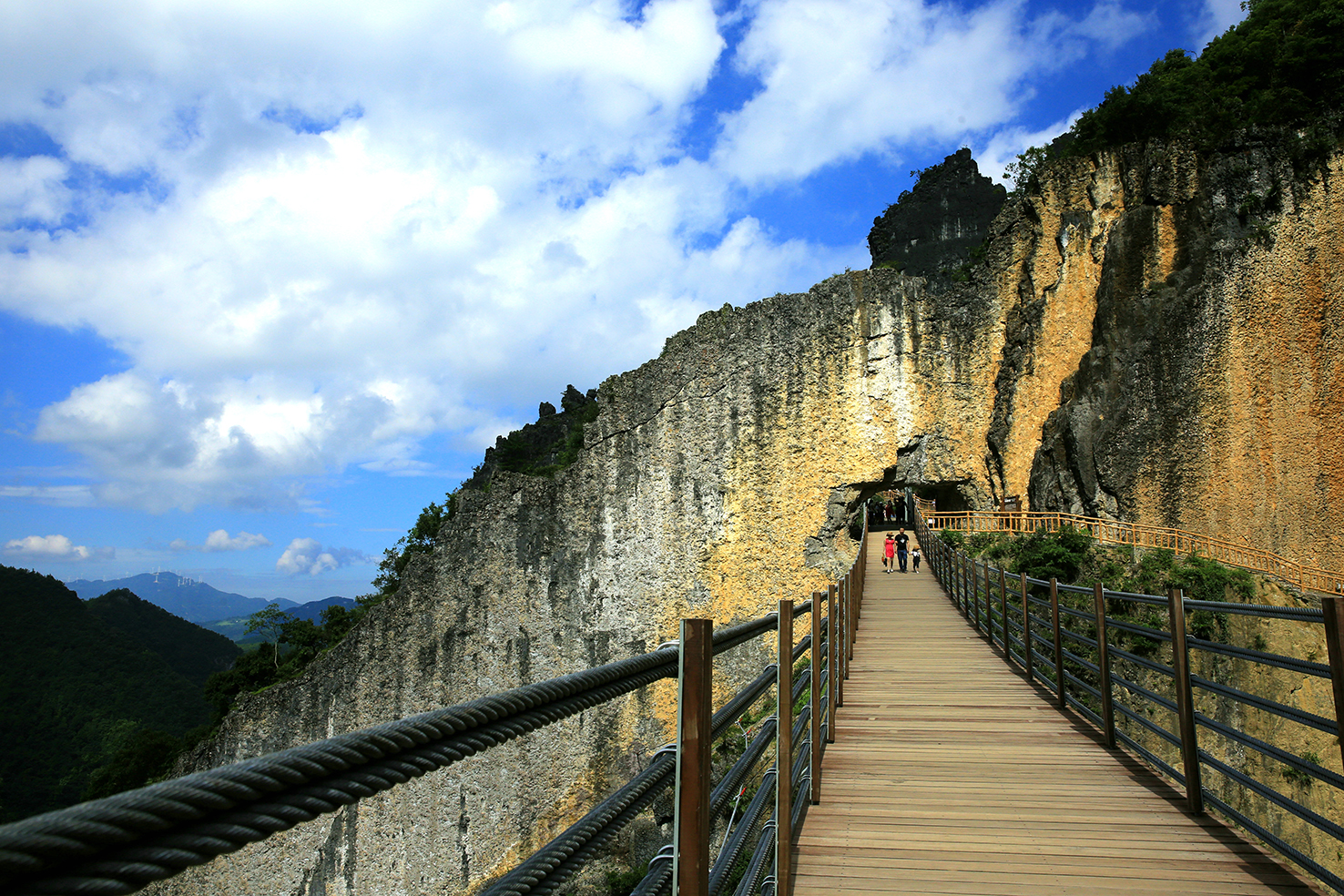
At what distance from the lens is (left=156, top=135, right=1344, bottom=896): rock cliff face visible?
1506 cm

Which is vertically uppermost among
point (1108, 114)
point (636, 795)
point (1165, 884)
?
point (1108, 114)

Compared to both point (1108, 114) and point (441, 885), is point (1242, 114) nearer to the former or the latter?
point (1108, 114)

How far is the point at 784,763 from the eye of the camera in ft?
10.3

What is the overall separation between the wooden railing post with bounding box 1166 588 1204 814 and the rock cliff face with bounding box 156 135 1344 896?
13.0 m

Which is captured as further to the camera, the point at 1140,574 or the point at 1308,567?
the point at 1308,567

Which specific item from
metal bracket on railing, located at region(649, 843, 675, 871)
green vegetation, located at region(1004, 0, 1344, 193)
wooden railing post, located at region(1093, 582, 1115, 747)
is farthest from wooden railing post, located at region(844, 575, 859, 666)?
green vegetation, located at region(1004, 0, 1344, 193)

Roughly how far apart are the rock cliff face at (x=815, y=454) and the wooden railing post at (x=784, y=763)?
13371 mm

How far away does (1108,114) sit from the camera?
1952 cm

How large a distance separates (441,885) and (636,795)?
1744 centimetres

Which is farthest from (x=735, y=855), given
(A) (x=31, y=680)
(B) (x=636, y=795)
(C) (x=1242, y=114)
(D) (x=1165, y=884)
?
(A) (x=31, y=680)

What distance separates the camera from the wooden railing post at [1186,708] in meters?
3.80

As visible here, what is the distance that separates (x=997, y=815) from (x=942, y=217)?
42.6m

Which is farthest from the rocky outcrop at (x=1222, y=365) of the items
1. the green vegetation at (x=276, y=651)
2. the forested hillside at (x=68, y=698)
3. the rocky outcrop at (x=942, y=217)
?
the forested hillside at (x=68, y=698)

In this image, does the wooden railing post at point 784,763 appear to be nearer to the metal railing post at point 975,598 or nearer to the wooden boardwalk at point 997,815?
the wooden boardwalk at point 997,815
